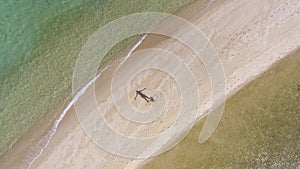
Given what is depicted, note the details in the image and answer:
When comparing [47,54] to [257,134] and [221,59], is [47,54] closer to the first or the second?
[221,59]

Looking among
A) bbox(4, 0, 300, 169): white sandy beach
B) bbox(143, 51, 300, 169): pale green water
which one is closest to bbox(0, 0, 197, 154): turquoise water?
bbox(4, 0, 300, 169): white sandy beach

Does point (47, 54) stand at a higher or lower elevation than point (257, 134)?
higher

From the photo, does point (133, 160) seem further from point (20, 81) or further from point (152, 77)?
point (20, 81)

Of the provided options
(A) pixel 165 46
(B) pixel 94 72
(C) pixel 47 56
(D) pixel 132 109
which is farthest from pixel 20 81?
(A) pixel 165 46

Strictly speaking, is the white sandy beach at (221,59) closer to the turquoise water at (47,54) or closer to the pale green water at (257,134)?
the pale green water at (257,134)

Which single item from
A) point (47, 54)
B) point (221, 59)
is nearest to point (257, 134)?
point (221, 59)

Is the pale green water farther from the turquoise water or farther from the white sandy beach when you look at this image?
the turquoise water
